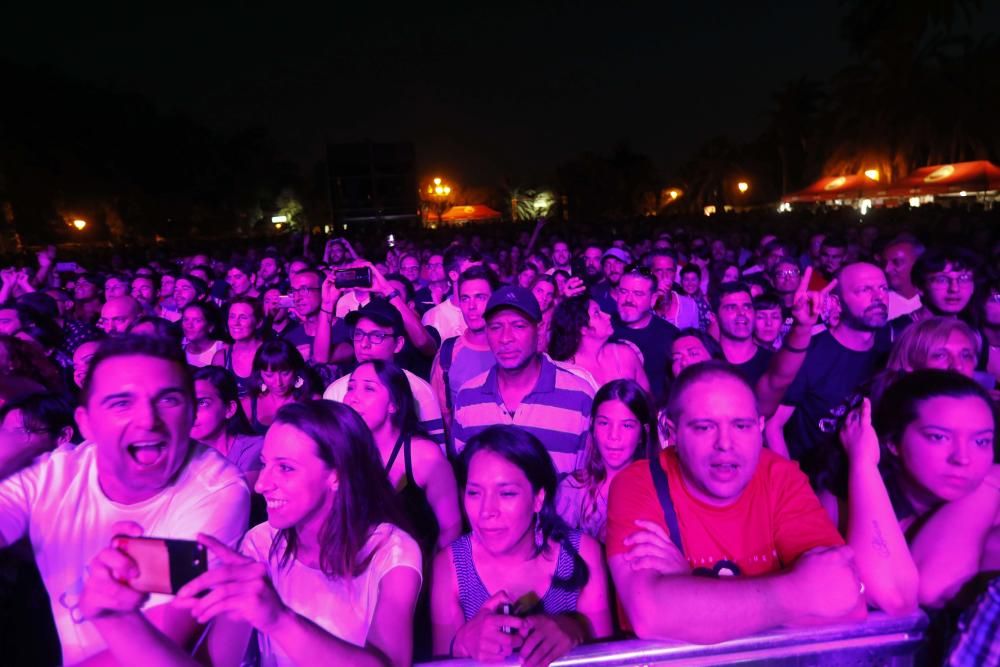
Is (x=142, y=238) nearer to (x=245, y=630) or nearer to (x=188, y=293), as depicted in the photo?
(x=188, y=293)

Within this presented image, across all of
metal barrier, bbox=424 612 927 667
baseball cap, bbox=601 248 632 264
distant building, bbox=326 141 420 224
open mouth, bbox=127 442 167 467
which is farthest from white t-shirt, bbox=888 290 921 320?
distant building, bbox=326 141 420 224

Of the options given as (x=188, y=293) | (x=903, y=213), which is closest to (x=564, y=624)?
(x=188, y=293)

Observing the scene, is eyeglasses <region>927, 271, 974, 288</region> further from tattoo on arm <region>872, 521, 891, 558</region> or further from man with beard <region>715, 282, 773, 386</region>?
tattoo on arm <region>872, 521, 891, 558</region>

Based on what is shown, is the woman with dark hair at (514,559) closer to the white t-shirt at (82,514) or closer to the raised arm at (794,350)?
the white t-shirt at (82,514)

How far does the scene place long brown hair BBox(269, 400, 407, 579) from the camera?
2.12 meters

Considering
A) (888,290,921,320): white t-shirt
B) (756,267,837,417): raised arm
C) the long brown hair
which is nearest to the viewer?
the long brown hair

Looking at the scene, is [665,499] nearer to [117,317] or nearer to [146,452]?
[146,452]

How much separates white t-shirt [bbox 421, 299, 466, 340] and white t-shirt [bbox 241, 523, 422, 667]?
3.91 metres

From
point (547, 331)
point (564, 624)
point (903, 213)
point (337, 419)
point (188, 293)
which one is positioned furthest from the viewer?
point (903, 213)

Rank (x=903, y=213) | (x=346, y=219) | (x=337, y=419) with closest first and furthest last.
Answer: (x=337, y=419)
(x=903, y=213)
(x=346, y=219)

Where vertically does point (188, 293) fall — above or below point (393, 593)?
above

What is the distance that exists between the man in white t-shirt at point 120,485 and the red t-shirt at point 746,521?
1.15 metres

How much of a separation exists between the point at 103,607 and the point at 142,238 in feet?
128

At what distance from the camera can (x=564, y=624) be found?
214cm
